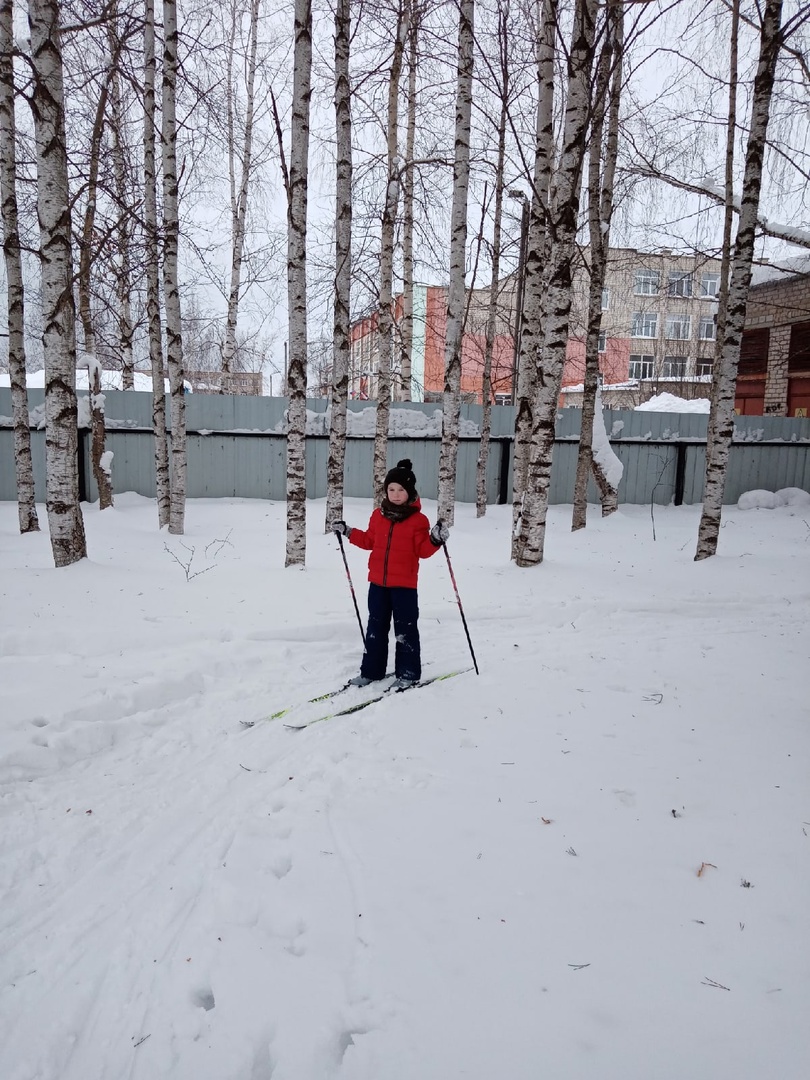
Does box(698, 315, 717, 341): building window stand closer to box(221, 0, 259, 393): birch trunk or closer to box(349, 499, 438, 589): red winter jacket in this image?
box(221, 0, 259, 393): birch trunk

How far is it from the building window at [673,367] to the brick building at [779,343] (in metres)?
12.5

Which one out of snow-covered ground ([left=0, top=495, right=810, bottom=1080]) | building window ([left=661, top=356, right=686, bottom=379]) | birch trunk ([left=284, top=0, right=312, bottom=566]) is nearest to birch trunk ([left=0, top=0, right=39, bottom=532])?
birch trunk ([left=284, top=0, right=312, bottom=566])

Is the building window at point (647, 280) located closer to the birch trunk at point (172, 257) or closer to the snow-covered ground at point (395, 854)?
the birch trunk at point (172, 257)

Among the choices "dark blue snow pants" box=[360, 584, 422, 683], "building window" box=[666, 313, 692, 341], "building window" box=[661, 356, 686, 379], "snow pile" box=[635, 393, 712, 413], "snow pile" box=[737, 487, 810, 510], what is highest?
"building window" box=[666, 313, 692, 341]

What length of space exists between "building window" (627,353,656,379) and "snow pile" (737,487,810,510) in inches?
1023

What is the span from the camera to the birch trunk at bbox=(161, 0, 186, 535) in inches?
332

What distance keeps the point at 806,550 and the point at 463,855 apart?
9652 mm

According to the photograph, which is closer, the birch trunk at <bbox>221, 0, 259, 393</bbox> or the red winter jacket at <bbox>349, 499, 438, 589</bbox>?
the red winter jacket at <bbox>349, 499, 438, 589</bbox>

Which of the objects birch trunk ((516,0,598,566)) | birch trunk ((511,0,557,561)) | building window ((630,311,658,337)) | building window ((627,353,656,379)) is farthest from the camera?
building window ((627,353,656,379))

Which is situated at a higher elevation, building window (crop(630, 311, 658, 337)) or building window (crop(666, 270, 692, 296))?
building window (crop(630, 311, 658, 337))

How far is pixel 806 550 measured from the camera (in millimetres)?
10031

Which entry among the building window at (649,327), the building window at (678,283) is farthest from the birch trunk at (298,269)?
the building window at (649,327)

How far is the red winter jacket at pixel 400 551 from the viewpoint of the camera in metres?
4.79

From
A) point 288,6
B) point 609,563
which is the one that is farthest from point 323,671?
point 288,6
